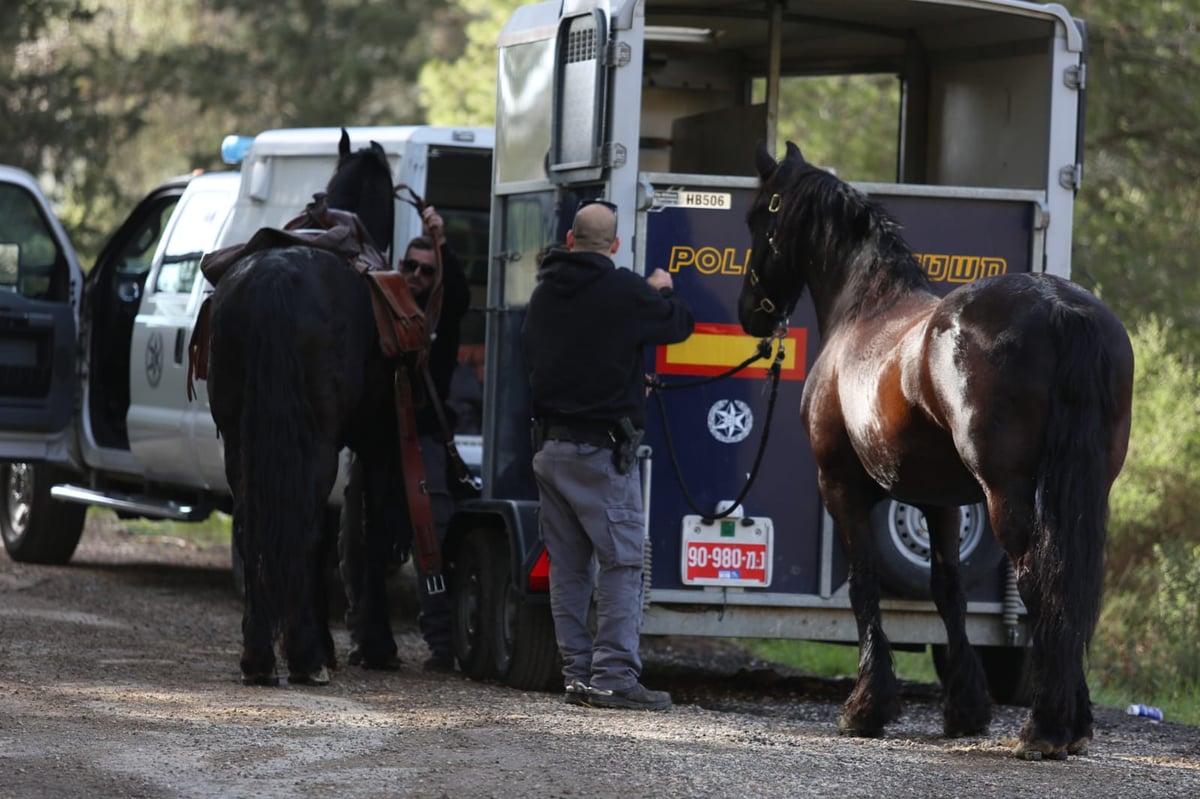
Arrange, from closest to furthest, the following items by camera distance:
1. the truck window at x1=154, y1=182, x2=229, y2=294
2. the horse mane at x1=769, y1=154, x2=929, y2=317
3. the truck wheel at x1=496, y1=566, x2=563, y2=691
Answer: the horse mane at x1=769, y1=154, x2=929, y2=317 < the truck wheel at x1=496, y1=566, x2=563, y2=691 < the truck window at x1=154, y1=182, x2=229, y2=294

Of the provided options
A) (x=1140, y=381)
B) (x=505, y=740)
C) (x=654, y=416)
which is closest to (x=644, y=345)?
(x=654, y=416)

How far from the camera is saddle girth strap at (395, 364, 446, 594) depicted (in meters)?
8.13

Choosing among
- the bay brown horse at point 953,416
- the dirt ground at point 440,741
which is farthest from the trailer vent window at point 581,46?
the dirt ground at point 440,741

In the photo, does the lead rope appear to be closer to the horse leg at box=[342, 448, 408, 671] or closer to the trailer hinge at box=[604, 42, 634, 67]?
the trailer hinge at box=[604, 42, 634, 67]

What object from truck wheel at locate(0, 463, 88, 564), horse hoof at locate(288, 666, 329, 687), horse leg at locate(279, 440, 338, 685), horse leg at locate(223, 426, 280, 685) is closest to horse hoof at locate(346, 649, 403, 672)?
horse leg at locate(279, 440, 338, 685)

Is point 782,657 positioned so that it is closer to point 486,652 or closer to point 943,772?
point 486,652

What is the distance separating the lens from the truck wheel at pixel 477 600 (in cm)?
805

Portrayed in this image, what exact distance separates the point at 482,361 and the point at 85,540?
541cm

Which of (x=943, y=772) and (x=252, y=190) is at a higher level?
(x=252, y=190)

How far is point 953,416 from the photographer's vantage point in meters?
6.16

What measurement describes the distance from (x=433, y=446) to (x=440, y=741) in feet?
8.47

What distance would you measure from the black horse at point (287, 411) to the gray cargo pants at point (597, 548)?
3.02ft

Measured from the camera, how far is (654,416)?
299 inches

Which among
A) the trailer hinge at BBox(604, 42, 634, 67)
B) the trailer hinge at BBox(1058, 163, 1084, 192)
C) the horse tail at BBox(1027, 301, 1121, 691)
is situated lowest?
the horse tail at BBox(1027, 301, 1121, 691)
